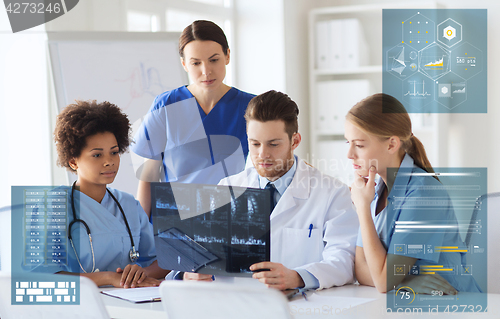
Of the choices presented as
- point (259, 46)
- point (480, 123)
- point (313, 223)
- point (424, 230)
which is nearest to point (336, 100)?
point (259, 46)

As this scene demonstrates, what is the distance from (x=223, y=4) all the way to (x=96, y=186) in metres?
2.20

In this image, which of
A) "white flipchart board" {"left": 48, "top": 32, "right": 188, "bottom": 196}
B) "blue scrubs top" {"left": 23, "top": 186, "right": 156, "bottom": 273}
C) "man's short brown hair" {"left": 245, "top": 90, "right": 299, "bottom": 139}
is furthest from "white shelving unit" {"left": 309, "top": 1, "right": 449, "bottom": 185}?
"blue scrubs top" {"left": 23, "top": 186, "right": 156, "bottom": 273}

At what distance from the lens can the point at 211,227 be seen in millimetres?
1201

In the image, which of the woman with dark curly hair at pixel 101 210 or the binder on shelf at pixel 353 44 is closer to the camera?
the woman with dark curly hair at pixel 101 210

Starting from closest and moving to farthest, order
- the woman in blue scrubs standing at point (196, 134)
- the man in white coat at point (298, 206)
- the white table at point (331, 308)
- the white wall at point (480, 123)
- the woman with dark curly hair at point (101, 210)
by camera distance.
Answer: the white table at point (331, 308)
the man in white coat at point (298, 206)
the woman with dark curly hair at point (101, 210)
the woman in blue scrubs standing at point (196, 134)
the white wall at point (480, 123)

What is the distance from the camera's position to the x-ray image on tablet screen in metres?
1.15

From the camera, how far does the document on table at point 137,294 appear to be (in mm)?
1206

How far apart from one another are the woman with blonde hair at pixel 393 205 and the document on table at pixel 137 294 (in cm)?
55

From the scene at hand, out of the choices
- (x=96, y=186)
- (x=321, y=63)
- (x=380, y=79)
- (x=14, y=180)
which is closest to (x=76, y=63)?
(x=14, y=180)
